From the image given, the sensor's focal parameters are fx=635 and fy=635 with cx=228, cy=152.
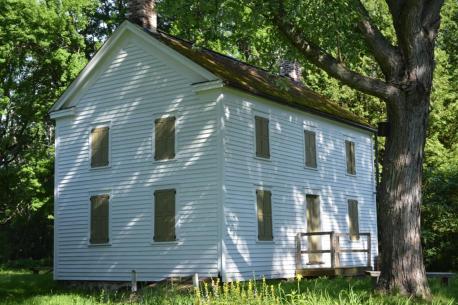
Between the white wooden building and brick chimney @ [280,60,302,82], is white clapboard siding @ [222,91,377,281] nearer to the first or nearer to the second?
the white wooden building

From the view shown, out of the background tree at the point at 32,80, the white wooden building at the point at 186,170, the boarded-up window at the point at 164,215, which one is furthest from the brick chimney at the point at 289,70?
the boarded-up window at the point at 164,215

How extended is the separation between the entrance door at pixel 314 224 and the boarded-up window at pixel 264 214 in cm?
251

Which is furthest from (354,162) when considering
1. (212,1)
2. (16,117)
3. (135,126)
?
(16,117)

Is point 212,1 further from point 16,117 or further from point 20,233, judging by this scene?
point 20,233

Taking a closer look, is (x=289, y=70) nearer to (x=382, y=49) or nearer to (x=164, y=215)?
(x=164, y=215)

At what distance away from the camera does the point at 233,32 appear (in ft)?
56.1

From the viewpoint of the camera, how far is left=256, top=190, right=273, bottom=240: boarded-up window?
20406 millimetres

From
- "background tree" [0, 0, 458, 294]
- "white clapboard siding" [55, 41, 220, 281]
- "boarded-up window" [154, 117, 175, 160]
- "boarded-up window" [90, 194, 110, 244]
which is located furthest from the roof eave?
"boarded-up window" [90, 194, 110, 244]

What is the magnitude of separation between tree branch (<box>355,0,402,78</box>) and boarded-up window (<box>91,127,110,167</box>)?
1113 cm

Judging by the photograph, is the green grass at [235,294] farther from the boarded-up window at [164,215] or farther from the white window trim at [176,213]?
the boarded-up window at [164,215]

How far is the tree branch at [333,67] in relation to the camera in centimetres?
1352

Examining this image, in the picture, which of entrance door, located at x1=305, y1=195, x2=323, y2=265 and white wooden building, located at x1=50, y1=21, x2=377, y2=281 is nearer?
white wooden building, located at x1=50, y1=21, x2=377, y2=281

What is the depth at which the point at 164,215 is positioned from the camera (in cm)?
2022

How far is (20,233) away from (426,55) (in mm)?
34109
